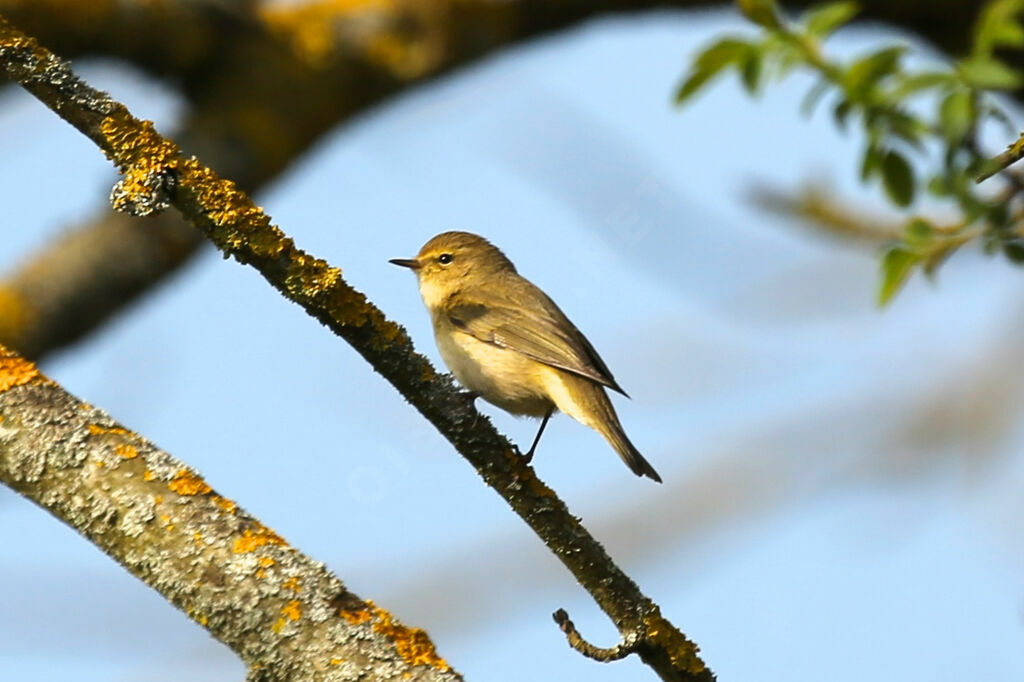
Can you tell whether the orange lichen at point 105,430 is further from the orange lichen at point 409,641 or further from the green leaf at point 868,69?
the green leaf at point 868,69

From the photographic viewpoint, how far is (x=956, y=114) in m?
3.78

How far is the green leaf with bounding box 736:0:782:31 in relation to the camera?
4066mm

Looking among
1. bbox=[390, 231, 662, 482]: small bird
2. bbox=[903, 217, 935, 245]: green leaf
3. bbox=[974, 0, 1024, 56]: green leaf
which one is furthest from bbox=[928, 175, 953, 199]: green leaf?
bbox=[390, 231, 662, 482]: small bird

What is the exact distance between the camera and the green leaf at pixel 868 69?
3928mm

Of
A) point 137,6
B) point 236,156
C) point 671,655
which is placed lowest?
point 671,655

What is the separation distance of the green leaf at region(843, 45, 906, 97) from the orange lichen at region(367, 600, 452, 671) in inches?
82.9

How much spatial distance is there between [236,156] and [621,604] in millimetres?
4256

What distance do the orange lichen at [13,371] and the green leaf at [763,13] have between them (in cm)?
236

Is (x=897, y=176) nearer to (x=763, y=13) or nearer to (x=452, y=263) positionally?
(x=763, y=13)

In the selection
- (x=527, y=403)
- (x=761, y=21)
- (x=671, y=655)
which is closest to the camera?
(x=671, y=655)

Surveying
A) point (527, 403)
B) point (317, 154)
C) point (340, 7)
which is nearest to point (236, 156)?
point (317, 154)

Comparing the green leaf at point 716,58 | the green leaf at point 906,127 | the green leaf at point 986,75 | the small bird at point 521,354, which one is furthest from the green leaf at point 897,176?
the small bird at point 521,354

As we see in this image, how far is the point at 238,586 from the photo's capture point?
8.59 ft

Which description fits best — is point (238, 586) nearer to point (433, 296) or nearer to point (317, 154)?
point (433, 296)
